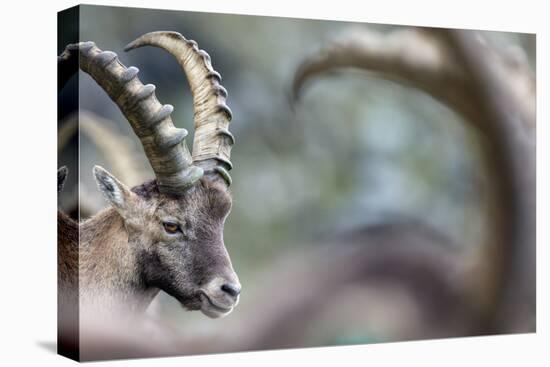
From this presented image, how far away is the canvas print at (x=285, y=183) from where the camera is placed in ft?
29.5

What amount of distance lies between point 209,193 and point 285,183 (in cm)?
110

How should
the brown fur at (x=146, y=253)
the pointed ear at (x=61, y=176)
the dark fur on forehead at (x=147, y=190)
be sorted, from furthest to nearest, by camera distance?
the pointed ear at (x=61, y=176)
the dark fur on forehead at (x=147, y=190)
the brown fur at (x=146, y=253)

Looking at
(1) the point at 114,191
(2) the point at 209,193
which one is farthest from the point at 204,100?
(1) the point at 114,191

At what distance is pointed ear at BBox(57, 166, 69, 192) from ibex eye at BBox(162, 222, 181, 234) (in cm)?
103

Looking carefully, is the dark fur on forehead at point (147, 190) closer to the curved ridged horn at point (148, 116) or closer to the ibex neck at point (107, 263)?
the curved ridged horn at point (148, 116)

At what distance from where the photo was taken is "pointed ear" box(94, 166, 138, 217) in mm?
8883

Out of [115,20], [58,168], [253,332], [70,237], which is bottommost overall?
[253,332]

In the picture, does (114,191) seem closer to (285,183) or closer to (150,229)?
(150,229)

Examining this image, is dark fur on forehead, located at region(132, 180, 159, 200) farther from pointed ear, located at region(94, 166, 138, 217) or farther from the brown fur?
pointed ear, located at region(94, 166, 138, 217)

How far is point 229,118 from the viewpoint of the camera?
9430mm

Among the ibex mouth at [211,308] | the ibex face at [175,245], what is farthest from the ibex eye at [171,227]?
the ibex mouth at [211,308]

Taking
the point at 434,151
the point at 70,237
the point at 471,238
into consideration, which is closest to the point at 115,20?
the point at 70,237

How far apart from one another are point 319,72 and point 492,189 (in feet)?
7.60

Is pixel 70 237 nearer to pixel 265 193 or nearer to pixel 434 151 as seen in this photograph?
pixel 265 193
